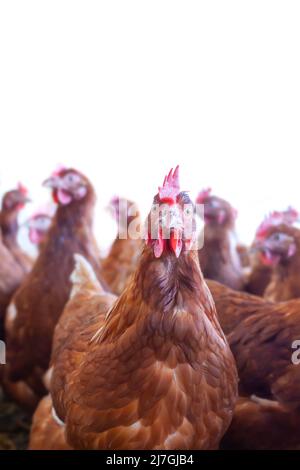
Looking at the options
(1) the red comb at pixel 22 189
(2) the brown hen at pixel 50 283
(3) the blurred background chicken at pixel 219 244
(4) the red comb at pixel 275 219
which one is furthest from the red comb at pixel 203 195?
(1) the red comb at pixel 22 189

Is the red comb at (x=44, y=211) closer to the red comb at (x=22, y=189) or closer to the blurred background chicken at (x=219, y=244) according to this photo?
the red comb at (x=22, y=189)

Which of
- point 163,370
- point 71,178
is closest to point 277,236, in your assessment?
point 71,178

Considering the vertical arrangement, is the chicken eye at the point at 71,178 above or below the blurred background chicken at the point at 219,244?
above

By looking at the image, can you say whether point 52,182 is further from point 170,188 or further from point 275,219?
point 170,188

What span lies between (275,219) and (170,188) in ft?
2.83

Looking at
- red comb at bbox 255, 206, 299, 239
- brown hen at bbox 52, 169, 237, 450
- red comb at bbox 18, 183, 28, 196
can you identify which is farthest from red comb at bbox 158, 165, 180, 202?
red comb at bbox 18, 183, 28, 196

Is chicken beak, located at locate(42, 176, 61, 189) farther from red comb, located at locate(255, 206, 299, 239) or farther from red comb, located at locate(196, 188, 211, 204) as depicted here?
red comb, located at locate(255, 206, 299, 239)

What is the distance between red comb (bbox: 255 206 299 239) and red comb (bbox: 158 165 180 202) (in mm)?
788

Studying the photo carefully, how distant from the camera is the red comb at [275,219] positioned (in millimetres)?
1648

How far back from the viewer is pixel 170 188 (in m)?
0.88

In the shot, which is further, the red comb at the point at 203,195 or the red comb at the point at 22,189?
the red comb at the point at 22,189

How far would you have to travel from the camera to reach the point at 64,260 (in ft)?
5.58

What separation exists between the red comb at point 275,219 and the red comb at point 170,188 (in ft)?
2.59

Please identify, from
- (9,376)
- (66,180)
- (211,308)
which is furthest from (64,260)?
(211,308)
